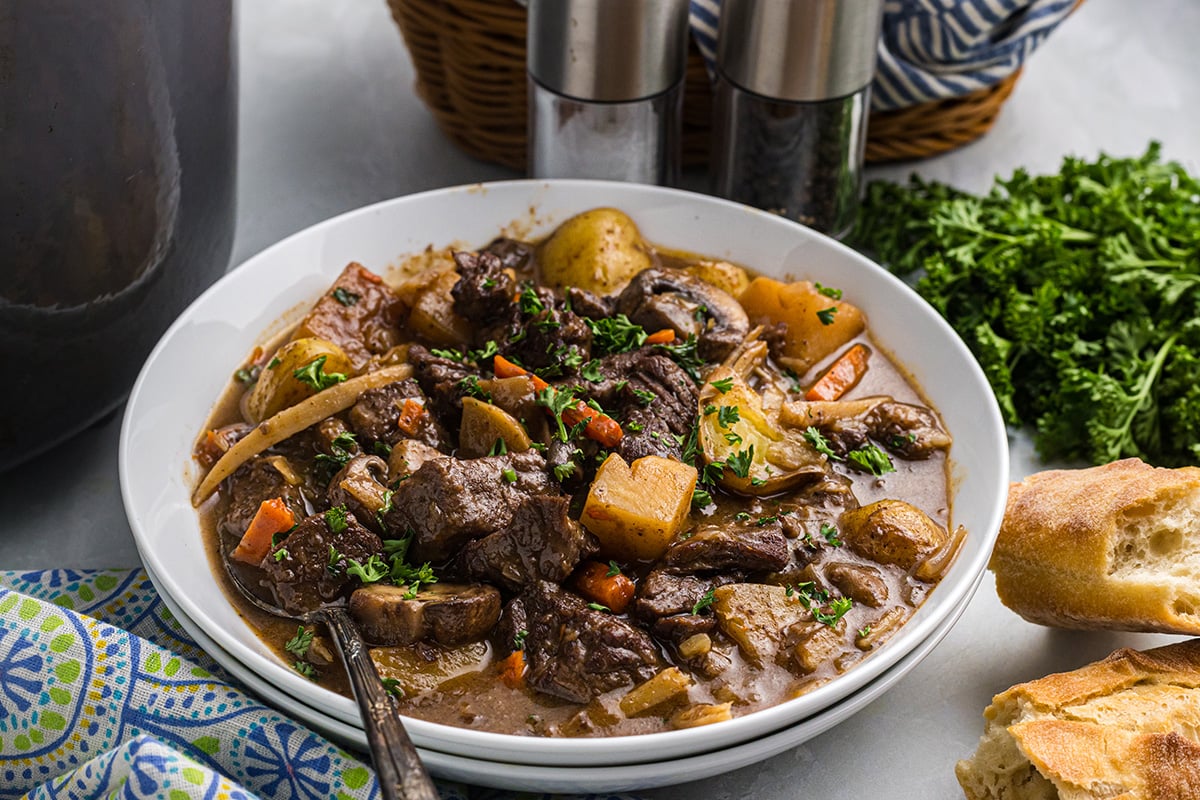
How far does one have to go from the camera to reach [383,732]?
2.44 metres

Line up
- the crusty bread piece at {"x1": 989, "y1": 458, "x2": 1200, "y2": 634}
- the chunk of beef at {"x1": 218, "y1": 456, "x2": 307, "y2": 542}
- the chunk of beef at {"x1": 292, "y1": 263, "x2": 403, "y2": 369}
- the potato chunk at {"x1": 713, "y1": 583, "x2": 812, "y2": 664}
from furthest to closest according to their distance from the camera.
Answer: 1. the chunk of beef at {"x1": 292, "y1": 263, "x2": 403, "y2": 369}
2. the chunk of beef at {"x1": 218, "y1": 456, "x2": 307, "y2": 542}
3. the crusty bread piece at {"x1": 989, "y1": 458, "x2": 1200, "y2": 634}
4. the potato chunk at {"x1": 713, "y1": 583, "x2": 812, "y2": 664}

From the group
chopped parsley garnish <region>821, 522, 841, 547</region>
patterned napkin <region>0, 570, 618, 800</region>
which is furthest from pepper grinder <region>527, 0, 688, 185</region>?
patterned napkin <region>0, 570, 618, 800</region>

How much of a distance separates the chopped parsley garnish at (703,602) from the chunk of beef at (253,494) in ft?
3.18

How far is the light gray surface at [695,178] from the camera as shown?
3059 mm

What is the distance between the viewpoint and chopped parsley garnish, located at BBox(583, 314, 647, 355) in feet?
11.8

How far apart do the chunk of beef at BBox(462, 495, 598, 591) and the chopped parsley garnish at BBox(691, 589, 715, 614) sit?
0.26 metres

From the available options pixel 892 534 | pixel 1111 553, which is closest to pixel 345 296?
pixel 892 534

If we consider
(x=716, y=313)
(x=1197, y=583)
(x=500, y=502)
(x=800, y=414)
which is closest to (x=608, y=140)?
(x=716, y=313)

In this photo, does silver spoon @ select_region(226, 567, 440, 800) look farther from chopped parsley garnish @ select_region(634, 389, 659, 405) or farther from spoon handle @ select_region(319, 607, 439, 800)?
chopped parsley garnish @ select_region(634, 389, 659, 405)

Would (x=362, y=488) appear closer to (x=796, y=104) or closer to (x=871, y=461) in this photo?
(x=871, y=461)

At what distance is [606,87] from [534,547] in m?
1.80

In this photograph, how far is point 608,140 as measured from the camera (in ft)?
14.1

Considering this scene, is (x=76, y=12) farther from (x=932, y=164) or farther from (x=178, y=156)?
(x=932, y=164)

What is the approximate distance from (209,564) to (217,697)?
0.41m
